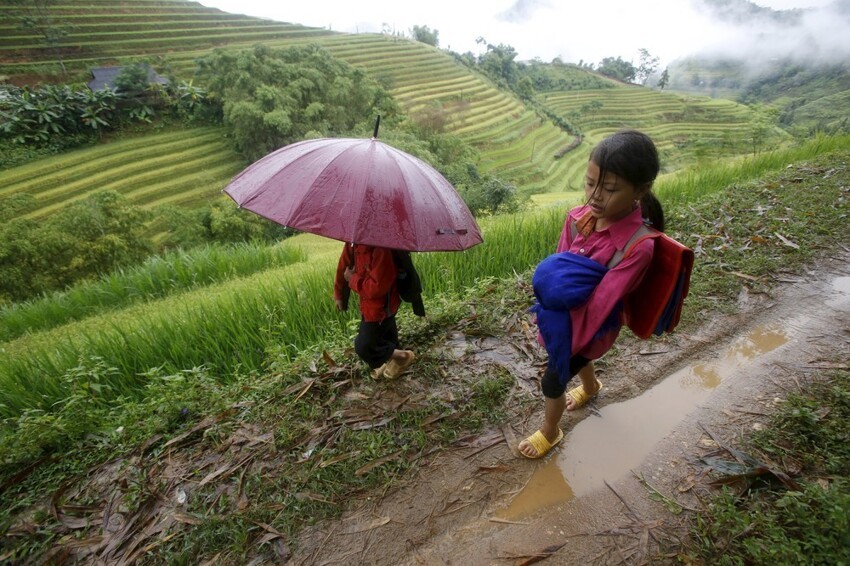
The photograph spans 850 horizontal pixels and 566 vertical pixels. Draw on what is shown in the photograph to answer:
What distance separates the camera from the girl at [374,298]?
2.41 m

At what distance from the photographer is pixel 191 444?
2494 millimetres

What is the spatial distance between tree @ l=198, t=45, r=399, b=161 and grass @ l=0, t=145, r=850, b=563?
85.1 feet

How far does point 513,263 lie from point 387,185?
2.85m

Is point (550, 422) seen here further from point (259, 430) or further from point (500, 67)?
Answer: point (500, 67)

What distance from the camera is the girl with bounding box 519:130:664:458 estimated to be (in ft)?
5.39

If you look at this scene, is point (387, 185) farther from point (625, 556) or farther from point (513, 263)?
point (513, 263)

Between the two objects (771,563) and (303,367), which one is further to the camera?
(303,367)

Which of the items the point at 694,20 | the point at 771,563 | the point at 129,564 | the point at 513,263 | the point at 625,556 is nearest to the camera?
the point at 771,563

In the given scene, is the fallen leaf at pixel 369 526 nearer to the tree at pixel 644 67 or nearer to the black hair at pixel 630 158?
the black hair at pixel 630 158

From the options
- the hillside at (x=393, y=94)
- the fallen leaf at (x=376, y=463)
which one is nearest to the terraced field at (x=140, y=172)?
the hillside at (x=393, y=94)

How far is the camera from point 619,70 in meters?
85.2

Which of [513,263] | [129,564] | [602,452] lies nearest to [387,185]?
[602,452]

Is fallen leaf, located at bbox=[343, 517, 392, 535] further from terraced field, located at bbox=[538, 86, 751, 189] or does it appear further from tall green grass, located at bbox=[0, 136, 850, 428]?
terraced field, located at bbox=[538, 86, 751, 189]

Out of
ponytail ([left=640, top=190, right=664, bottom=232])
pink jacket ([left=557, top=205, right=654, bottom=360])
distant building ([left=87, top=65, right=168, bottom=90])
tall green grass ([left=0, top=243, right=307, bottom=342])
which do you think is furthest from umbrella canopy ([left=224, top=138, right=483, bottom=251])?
distant building ([left=87, top=65, right=168, bottom=90])
